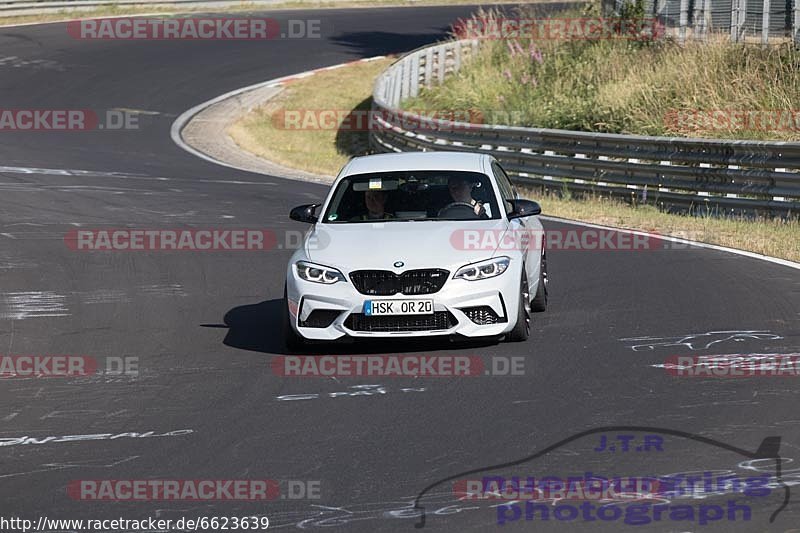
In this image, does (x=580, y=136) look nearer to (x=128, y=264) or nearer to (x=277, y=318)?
(x=128, y=264)

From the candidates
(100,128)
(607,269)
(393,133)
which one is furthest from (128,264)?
(100,128)

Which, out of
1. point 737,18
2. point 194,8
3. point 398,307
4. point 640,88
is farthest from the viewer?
point 194,8

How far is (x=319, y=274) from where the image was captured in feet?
33.1

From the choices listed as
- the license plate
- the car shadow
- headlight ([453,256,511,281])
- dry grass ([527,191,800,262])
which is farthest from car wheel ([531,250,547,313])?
dry grass ([527,191,800,262])

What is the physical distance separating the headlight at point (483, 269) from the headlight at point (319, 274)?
90 cm

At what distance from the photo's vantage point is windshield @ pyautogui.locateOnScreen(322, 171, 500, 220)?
11023 millimetres

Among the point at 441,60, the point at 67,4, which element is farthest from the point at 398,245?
the point at 67,4

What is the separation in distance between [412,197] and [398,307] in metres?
1.60

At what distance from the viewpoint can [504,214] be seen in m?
11.1

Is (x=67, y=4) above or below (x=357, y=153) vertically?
above

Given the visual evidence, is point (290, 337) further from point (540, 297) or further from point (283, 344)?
point (540, 297)

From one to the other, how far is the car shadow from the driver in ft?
4.03

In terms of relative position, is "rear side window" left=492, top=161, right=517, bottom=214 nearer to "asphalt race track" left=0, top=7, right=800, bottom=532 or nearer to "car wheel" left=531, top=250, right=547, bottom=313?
"car wheel" left=531, top=250, right=547, bottom=313

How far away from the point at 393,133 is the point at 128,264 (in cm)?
1312
